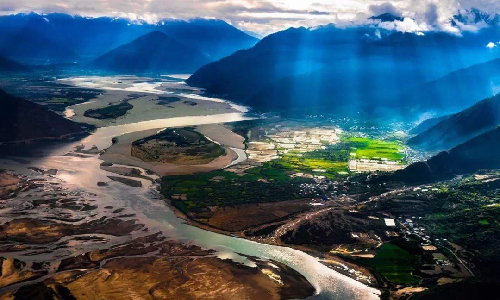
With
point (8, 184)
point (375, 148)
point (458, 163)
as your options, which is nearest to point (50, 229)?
point (8, 184)

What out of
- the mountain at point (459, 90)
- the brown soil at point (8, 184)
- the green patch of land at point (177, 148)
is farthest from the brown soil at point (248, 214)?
the mountain at point (459, 90)

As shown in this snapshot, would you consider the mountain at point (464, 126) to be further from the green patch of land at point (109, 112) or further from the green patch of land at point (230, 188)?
the green patch of land at point (109, 112)

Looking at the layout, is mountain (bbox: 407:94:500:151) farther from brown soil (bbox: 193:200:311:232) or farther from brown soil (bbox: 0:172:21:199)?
brown soil (bbox: 0:172:21:199)

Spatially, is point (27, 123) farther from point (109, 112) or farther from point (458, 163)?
point (458, 163)

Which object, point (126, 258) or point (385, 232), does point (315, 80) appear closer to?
point (385, 232)

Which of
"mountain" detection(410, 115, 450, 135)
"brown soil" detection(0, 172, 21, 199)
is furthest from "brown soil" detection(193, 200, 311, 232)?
"mountain" detection(410, 115, 450, 135)
